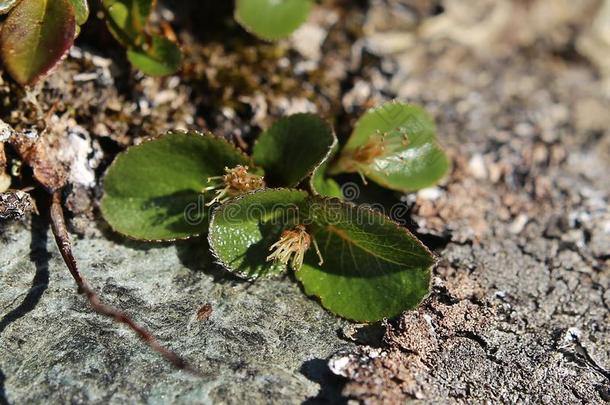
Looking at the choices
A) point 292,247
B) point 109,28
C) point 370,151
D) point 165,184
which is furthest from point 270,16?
point 292,247

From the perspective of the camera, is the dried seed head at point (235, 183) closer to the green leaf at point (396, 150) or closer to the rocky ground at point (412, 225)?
the rocky ground at point (412, 225)

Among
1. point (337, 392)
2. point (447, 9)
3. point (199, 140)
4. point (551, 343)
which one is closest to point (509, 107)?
point (447, 9)

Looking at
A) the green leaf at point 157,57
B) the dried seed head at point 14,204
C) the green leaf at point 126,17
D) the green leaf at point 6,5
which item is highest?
the green leaf at point 6,5

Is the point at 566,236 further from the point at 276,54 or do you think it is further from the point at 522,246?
the point at 276,54

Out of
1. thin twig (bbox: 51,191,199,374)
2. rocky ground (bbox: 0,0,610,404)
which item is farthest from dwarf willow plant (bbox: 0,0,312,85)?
thin twig (bbox: 51,191,199,374)

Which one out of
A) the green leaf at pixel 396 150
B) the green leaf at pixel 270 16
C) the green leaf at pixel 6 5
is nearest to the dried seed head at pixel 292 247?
the green leaf at pixel 396 150

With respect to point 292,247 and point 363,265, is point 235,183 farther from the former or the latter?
point 363,265

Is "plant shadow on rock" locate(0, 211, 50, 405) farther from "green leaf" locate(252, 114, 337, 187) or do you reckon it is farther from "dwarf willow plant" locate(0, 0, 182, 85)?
"green leaf" locate(252, 114, 337, 187)
